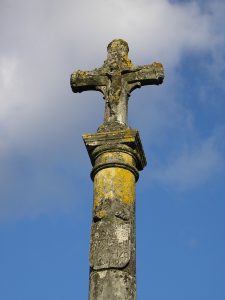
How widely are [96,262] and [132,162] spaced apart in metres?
1.64

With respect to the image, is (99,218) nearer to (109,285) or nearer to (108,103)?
(109,285)

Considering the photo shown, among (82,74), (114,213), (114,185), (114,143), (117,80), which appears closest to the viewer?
(114,213)

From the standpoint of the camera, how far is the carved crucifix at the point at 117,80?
851 centimetres

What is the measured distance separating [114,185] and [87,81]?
211 centimetres

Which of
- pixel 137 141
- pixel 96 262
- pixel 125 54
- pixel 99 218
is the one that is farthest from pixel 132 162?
pixel 125 54

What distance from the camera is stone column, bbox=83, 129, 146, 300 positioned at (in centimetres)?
671

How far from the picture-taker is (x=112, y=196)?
7453 millimetres

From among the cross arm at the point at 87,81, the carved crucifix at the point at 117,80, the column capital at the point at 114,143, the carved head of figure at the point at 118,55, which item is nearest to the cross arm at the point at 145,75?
the carved crucifix at the point at 117,80

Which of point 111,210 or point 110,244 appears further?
point 111,210

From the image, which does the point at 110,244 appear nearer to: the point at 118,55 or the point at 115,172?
the point at 115,172

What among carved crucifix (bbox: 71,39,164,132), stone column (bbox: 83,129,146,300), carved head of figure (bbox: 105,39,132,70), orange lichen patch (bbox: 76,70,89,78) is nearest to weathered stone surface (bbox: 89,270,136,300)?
stone column (bbox: 83,129,146,300)

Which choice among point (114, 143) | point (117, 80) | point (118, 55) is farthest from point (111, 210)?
point (118, 55)

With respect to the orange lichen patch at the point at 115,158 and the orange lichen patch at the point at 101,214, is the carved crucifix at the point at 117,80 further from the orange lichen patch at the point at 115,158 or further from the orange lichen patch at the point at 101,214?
the orange lichen patch at the point at 101,214

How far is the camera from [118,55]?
9242 mm
